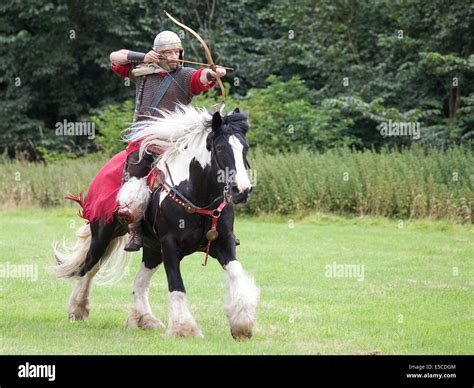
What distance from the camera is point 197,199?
31.0 ft

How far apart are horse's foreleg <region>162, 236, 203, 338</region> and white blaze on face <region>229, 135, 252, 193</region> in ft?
3.69

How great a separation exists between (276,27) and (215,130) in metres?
27.0

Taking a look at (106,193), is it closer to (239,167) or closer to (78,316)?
(78,316)

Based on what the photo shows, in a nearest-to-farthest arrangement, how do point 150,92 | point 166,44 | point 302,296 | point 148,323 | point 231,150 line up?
1. point 231,150
2. point 166,44
3. point 150,92
4. point 148,323
5. point 302,296

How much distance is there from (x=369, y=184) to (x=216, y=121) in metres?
12.5

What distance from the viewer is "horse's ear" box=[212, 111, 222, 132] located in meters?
9.12

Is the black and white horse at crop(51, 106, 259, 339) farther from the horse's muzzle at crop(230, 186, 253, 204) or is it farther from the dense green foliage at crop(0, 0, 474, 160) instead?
the dense green foliage at crop(0, 0, 474, 160)

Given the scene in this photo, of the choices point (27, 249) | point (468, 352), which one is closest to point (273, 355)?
point (468, 352)

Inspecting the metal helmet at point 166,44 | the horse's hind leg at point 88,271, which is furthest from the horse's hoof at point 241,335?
the metal helmet at point 166,44

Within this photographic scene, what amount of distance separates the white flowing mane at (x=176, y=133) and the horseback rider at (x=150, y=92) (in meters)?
0.12

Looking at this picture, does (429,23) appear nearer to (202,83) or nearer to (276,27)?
(276,27)

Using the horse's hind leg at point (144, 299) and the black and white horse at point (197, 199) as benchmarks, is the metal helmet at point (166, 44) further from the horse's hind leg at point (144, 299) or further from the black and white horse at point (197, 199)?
the horse's hind leg at point (144, 299)

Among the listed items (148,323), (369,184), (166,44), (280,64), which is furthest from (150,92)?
(280,64)

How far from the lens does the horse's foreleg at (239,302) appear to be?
9195 millimetres
